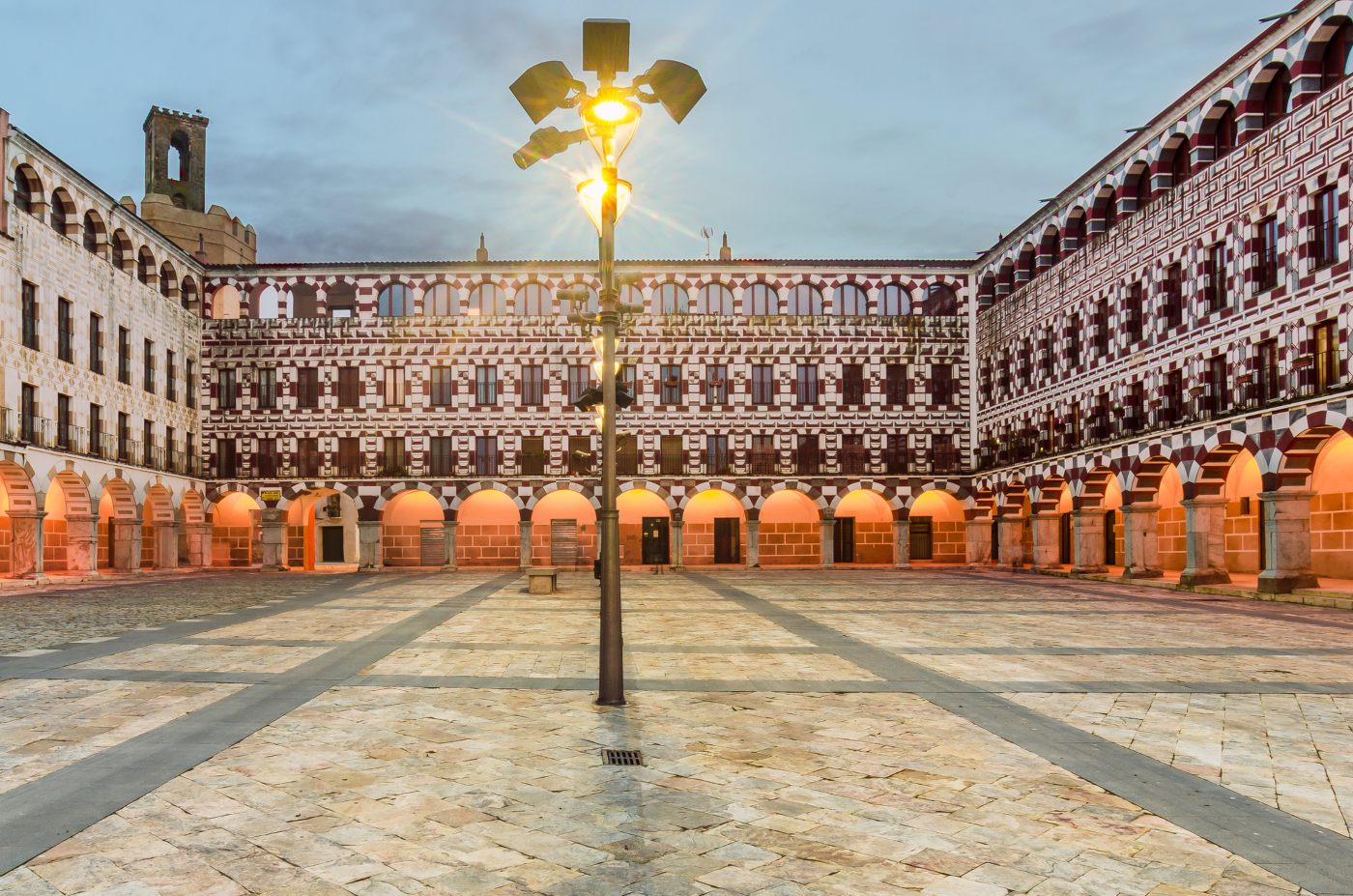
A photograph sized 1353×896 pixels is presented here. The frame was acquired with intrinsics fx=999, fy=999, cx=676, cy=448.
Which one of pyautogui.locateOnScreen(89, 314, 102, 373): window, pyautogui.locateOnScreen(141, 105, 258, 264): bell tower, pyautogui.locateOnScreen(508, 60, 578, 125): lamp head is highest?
pyautogui.locateOnScreen(141, 105, 258, 264): bell tower

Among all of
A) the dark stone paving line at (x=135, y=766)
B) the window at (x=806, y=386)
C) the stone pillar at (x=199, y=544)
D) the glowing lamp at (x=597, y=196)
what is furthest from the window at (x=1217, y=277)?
the stone pillar at (x=199, y=544)

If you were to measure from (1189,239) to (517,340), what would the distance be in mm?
27140

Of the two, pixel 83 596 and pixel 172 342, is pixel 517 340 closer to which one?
pixel 172 342

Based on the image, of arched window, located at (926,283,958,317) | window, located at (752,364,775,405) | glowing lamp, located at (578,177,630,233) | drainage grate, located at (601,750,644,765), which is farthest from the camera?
arched window, located at (926,283,958,317)

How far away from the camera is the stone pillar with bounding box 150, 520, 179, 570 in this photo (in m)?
40.4

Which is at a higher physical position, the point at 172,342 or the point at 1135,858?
the point at 172,342

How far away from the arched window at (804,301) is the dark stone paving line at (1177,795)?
34539 mm

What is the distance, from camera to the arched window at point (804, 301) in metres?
45.2

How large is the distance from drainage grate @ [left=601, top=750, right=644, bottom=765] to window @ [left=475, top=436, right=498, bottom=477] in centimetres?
3652

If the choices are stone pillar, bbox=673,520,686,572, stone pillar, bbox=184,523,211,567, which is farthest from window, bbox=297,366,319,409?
stone pillar, bbox=673,520,686,572

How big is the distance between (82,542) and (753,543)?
25444mm

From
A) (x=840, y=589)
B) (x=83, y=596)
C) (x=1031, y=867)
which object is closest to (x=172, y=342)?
(x=83, y=596)

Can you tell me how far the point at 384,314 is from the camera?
45.1 metres

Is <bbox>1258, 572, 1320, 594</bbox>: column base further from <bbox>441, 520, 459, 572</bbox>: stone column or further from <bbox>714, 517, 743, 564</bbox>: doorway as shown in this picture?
<bbox>441, 520, 459, 572</bbox>: stone column
